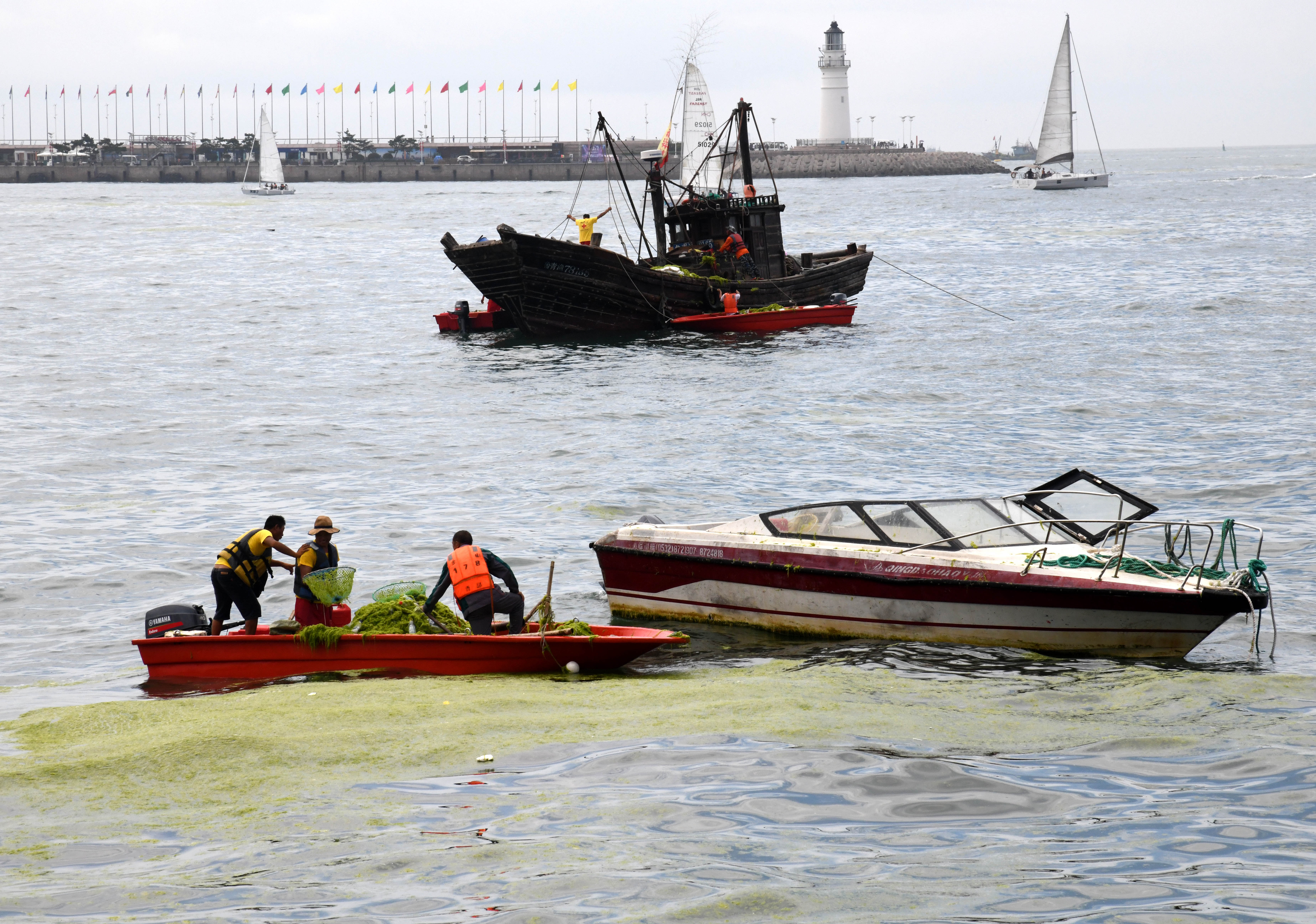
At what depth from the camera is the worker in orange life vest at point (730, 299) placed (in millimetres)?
36094

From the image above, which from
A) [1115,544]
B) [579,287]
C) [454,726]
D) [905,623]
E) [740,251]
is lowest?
[454,726]

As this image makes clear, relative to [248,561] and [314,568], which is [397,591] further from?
[248,561]

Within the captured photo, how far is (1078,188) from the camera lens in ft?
416

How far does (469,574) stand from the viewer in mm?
11922

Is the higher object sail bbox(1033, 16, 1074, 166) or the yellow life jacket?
sail bbox(1033, 16, 1074, 166)

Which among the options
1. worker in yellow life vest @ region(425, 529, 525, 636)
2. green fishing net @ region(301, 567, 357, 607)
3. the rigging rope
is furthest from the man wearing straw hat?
the rigging rope

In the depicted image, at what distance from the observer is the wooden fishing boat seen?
35.4 meters

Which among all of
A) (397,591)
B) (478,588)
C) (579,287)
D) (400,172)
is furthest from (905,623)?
(400,172)

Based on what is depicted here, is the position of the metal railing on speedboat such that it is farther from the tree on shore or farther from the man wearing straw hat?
the tree on shore

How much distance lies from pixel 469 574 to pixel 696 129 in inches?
1474

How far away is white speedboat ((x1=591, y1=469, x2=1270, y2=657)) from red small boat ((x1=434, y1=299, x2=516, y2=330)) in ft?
83.5

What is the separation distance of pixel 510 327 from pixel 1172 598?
30.3 m

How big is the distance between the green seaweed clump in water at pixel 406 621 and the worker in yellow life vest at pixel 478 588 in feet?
0.77

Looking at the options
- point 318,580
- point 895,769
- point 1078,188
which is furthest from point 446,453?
point 1078,188
